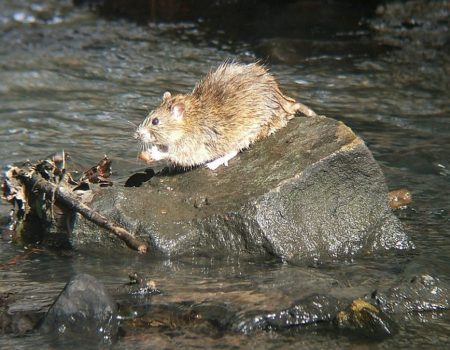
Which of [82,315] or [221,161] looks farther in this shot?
[221,161]

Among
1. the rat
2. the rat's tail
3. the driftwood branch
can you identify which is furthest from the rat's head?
the driftwood branch

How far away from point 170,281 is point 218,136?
66.2 inches

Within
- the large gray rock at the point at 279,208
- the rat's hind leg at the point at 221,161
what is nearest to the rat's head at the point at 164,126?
the rat's hind leg at the point at 221,161

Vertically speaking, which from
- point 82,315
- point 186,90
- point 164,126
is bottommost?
point 186,90

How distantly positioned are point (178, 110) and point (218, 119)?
0.33 meters

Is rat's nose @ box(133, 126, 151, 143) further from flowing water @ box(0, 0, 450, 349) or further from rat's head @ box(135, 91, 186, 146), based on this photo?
flowing water @ box(0, 0, 450, 349)

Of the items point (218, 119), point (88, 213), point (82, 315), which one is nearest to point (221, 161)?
point (218, 119)

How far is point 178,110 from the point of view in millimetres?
7090

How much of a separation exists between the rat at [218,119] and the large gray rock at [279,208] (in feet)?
1.26

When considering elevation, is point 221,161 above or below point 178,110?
below

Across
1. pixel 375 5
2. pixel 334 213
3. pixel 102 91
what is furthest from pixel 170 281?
pixel 375 5

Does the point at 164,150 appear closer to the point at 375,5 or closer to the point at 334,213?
the point at 334,213

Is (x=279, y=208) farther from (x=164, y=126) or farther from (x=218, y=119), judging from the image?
(x=164, y=126)

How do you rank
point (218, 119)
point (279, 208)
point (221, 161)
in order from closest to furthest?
point (279, 208) → point (221, 161) → point (218, 119)
